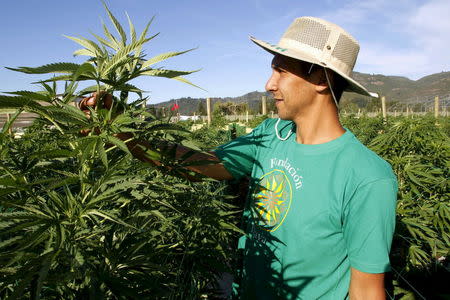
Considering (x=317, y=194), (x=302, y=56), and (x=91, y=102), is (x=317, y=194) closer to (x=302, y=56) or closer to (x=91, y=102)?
(x=302, y=56)

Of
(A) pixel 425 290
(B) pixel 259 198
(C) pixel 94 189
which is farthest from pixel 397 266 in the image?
(C) pixel 94 189

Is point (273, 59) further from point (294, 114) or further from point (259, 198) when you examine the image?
point (259, 198)

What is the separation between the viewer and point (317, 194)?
1286 millimetres

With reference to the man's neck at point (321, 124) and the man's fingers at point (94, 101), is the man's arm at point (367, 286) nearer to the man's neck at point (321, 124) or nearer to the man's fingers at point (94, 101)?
the man's neck at point (321, 124)

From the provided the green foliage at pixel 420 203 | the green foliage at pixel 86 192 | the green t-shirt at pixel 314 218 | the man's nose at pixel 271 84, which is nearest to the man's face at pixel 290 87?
the man's nose at pixel 271 84

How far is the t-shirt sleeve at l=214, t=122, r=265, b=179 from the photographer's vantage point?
62.4 inches

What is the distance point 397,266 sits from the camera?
2.67 m

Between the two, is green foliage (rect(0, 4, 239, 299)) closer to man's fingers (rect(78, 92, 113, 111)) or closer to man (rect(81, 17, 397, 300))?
man's fingers (rect(78, 92, 113, 111))

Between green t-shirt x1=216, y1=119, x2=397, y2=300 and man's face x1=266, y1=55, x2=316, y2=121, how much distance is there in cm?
16

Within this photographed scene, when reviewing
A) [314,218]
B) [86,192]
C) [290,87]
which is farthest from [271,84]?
[86,192]

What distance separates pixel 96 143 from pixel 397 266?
264 centimetres

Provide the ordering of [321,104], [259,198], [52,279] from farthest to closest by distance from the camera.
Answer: [259,198]
[321,104]
[52,279]

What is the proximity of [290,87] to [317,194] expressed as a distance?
424 mm

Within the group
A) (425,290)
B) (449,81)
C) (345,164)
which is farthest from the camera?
(449,81)
